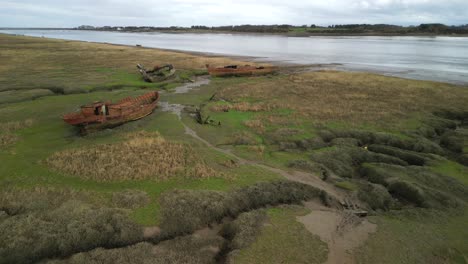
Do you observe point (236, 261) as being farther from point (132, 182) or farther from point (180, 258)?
point (132, 182)

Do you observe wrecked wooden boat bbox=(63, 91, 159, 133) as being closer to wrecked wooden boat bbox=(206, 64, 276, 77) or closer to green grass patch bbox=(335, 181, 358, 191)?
green grass patch bbox=(335, 181, 358, 191)

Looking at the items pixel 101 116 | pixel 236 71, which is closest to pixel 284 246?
pixel 101 116

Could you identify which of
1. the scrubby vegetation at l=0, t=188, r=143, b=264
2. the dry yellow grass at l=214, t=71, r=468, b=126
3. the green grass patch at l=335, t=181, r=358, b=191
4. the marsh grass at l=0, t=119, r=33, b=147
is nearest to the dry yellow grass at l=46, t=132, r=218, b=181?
the scrubby vegetation at l=0, t=188, r=143, b=264

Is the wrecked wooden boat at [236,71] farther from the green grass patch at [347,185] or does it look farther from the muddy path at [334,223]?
the green grass patch at [347,185]

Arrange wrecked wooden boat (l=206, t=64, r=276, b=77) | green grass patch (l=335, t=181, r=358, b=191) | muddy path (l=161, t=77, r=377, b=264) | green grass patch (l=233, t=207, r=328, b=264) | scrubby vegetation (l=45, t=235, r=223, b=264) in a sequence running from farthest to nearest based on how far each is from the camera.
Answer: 1. wrecked wooden boat (l=206, t=64, r=276, b=77)
2. green grass patch (l=335, t=181, r=358, b=191)
3. muddy path (l=161, t=77, r=377, b=264)
4. green grass patch (l=233, t=207, r=328, b=264)
5. scrubby vegetation (l=45, t=235, r=223, b=264)

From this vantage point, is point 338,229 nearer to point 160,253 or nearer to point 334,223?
point 334,223

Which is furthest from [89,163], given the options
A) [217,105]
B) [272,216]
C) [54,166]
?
[217,105]
